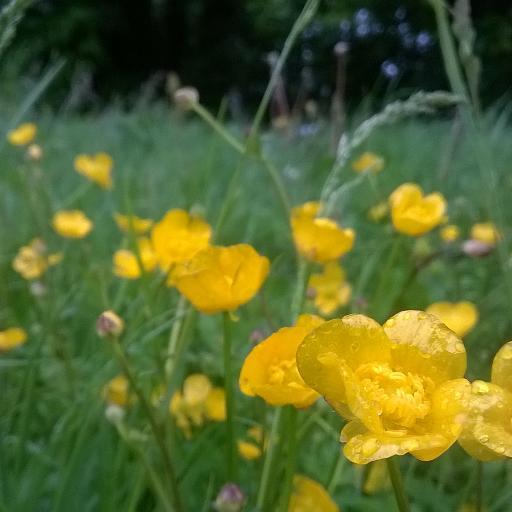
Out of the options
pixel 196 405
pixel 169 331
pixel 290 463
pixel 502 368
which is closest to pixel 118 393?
pixel 196 405

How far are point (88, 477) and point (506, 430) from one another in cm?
29

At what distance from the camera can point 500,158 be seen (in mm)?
2387

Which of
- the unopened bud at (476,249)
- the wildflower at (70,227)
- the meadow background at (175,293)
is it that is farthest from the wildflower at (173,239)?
the wildflower at (70,227)

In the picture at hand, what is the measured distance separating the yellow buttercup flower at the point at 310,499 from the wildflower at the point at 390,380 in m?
0.14

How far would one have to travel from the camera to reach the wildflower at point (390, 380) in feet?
0.81

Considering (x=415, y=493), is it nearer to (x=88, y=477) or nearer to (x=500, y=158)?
(x=88, y=477)

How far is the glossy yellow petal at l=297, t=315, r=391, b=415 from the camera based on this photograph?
10.0 inches

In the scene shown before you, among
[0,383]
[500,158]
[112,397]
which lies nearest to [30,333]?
[0,383]

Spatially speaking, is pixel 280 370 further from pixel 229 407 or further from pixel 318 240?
pixel 318 240

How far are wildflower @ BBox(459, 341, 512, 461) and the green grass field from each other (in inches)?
3.0

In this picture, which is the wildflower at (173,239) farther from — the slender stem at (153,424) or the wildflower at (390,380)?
the wildflower at (390,380)

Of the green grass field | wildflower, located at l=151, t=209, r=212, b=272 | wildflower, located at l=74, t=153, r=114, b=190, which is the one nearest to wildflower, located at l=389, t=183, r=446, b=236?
the green grass field

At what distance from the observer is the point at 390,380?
27 cm

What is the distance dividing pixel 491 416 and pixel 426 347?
0.04 metres
